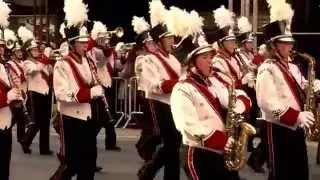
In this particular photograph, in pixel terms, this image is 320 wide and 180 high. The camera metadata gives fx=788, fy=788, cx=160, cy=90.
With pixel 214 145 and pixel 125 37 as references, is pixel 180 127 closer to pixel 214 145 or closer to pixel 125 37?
pixel 214 145

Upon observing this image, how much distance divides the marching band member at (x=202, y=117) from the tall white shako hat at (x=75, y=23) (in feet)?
7.60

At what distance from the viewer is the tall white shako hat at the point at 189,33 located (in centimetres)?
657

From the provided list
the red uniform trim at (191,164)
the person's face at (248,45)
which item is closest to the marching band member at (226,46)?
the person's face at (248,45)

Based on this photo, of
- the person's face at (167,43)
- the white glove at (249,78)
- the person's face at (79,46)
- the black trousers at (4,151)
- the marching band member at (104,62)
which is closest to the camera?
the black trousers at (4,151)

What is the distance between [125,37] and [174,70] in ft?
35.4

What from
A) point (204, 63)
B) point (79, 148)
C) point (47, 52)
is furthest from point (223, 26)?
point (47, 52)

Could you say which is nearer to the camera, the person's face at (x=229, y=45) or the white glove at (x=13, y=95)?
the white glove at (x=13, y=95)

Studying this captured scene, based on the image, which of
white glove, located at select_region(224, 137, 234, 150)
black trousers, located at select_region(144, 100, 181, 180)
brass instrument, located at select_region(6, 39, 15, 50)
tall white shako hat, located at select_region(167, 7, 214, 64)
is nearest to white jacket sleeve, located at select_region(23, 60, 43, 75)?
brass instrument, located at select_region(6, 39, 15, 50)

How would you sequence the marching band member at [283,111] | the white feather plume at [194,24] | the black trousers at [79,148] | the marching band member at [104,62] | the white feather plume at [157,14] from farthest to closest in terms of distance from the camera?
the marching band member at [104,62] → the white feather plume at [157,14] → the black trousers at [79,148] → the marching band member at [283,111] → the white feather plume at [194,24]

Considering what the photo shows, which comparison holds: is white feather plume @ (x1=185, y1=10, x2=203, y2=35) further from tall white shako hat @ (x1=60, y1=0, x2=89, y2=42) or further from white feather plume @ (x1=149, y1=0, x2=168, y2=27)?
white feather plume @ (x1=149, y1=0, x2=168, y2=27)

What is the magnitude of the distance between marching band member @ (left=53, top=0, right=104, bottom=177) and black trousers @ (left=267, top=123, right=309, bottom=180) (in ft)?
6.60

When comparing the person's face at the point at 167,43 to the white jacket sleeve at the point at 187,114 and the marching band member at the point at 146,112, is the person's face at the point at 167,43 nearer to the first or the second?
the marching band member at the point at 146,112

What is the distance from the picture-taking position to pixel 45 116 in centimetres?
1252

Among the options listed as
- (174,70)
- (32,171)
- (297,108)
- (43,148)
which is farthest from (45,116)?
(297,108)
